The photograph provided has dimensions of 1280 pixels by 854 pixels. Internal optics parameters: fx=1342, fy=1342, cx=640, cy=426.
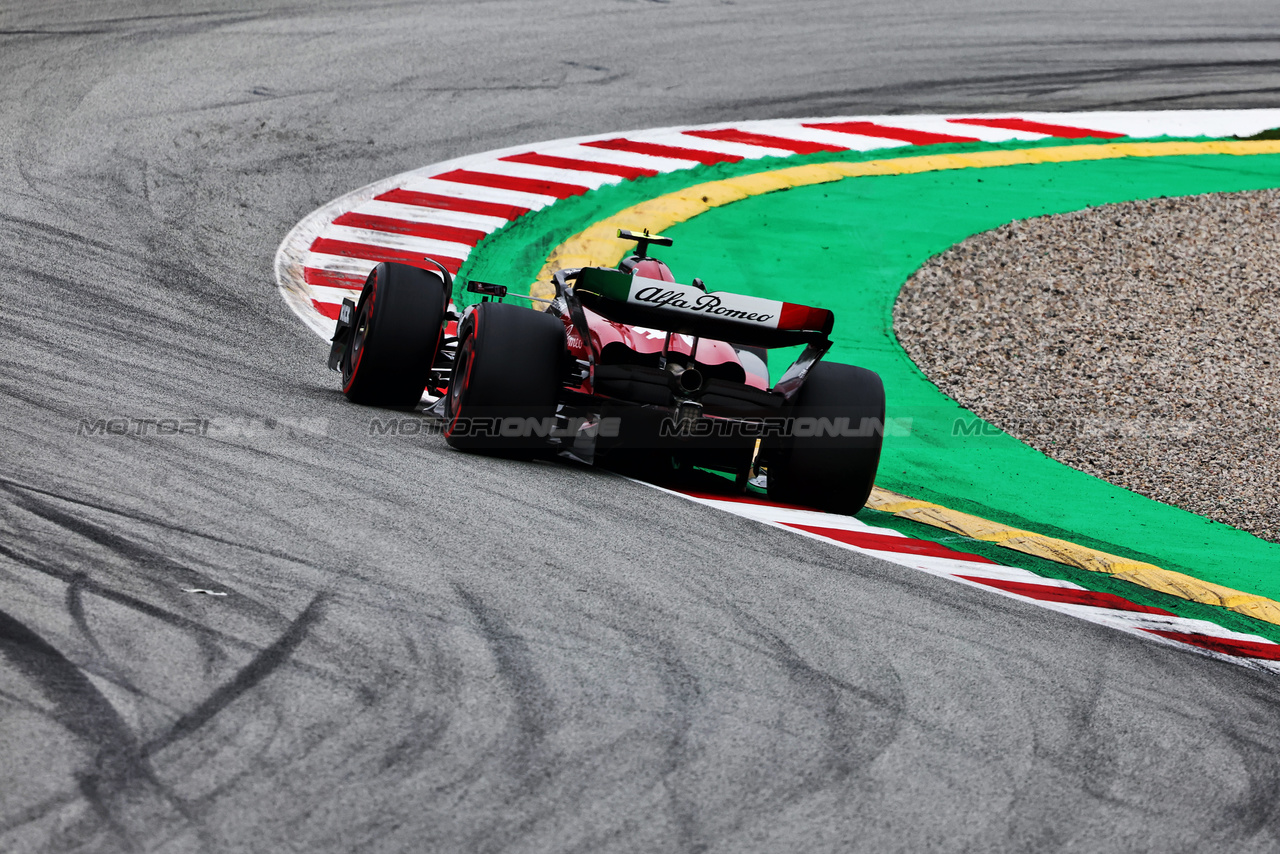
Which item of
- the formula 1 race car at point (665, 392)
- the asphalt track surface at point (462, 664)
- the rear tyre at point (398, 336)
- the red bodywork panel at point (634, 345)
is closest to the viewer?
the asphalt track surface at point (462, 664)

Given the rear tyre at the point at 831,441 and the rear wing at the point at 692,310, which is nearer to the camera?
the rear wing at the point at 692,310

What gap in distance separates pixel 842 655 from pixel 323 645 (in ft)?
5.22

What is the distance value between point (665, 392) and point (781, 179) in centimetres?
703

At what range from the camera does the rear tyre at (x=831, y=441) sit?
613cm

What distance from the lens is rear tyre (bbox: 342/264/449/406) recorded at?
666cm

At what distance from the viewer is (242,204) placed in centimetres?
1074

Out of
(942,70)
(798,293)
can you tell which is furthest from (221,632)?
(942,70)

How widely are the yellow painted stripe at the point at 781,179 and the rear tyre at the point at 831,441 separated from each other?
413cm
